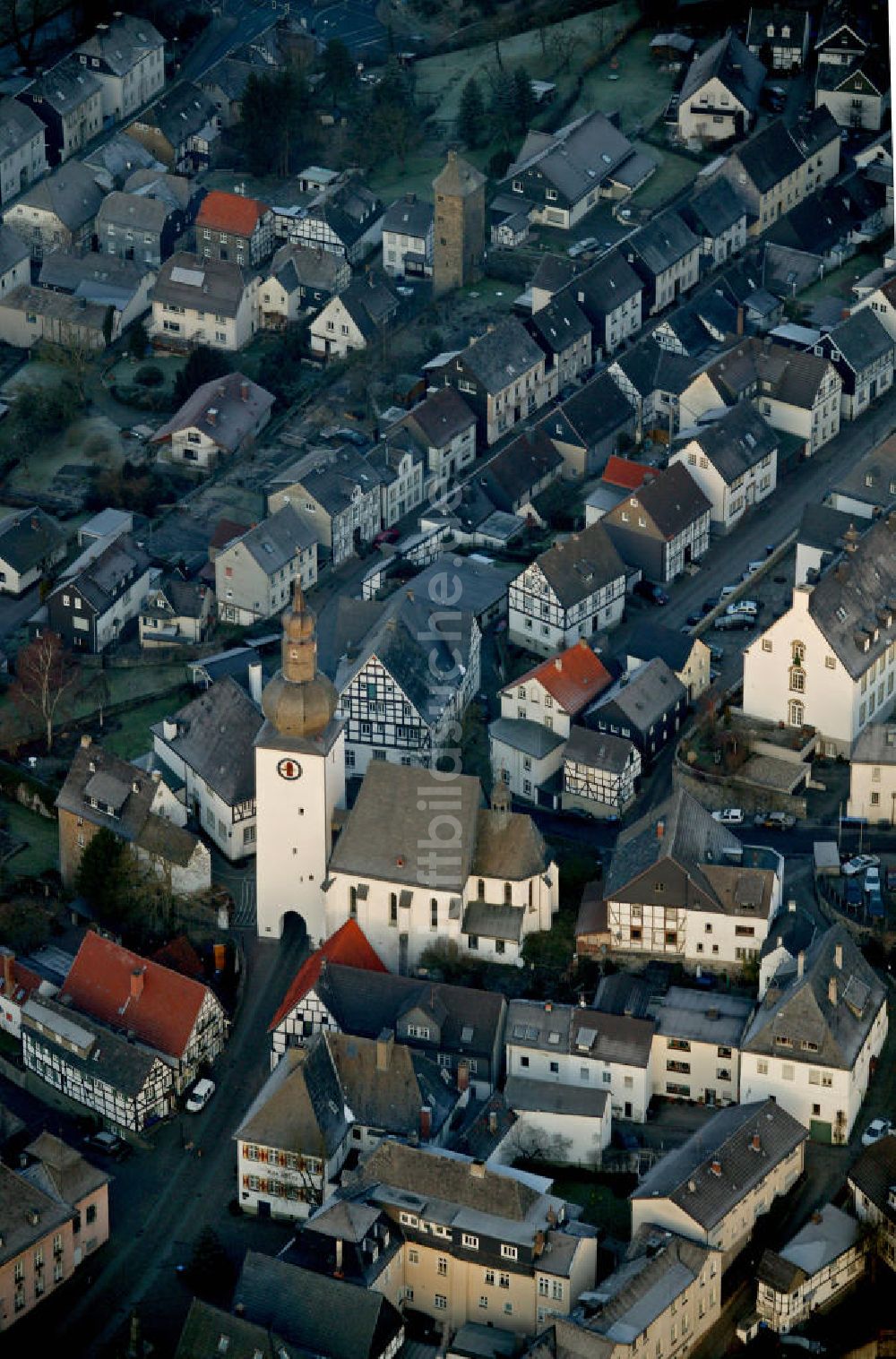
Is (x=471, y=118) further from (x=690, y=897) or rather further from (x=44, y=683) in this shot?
(x=690, y=897)

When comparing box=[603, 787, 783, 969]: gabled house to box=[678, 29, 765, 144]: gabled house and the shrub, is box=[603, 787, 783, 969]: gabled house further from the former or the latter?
box=[678, 29, 765, 144]: gabled house

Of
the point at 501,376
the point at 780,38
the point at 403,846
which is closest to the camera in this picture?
the point at 403,846

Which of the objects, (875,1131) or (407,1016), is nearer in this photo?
(875,1131)

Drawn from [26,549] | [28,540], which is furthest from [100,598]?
[28,540]

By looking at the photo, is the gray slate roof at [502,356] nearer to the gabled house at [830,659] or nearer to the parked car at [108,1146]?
the gabled house at [830,659]

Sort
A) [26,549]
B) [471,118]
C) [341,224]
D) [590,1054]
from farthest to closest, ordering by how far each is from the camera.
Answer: [471,118], [341,224], [26,549], [590,1054]

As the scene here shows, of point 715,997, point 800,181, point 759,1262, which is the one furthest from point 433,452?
point 759,1262

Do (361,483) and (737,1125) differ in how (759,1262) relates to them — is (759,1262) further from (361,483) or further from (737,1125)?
(361,483)
